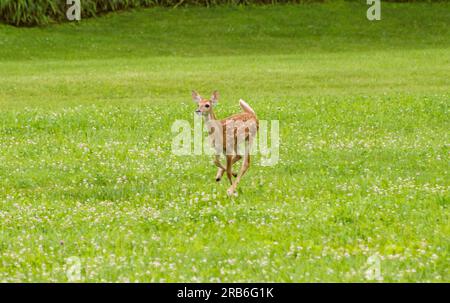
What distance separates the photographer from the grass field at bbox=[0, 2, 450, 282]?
36.4ft

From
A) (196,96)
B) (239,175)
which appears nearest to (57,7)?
(196,96)

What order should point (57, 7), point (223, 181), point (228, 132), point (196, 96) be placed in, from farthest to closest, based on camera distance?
point (57, 7) → point (223, 181) → point (228, 132) → point (196, 96)

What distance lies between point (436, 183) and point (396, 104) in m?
10.2

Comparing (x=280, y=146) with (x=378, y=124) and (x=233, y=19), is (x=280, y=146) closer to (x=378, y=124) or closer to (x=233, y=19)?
(x=378, y=124)

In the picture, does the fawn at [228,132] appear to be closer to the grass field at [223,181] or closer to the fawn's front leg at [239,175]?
the fawn's front leg at [239,175]

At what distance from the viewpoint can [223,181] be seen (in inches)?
647

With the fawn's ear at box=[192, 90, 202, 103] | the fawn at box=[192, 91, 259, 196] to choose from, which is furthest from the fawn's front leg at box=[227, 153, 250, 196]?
the fawn's ear at box=[192, 90, 202, 103]

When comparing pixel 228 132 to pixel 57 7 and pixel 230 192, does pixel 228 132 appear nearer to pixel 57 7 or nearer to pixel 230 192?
pixel 230 192

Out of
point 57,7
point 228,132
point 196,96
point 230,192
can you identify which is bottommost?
point 230,192

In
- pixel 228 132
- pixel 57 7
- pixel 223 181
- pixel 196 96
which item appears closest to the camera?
pixel 196 96

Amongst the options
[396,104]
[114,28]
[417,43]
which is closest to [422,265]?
[396,104]

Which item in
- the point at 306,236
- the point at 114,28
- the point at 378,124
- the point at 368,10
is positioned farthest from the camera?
the point at 368,10

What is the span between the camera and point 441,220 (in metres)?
12.8

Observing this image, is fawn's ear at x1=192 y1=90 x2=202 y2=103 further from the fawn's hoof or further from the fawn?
the fawn's hoof
